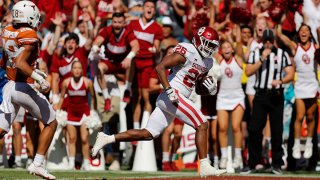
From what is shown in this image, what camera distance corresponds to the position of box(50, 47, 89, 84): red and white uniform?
16.8 metres

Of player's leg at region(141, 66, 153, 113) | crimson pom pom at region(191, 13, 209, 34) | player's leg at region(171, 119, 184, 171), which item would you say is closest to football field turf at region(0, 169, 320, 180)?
player's leg at region(171, 119, 184, 171)

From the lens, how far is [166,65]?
12.0 m

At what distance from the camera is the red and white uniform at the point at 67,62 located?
16812mm

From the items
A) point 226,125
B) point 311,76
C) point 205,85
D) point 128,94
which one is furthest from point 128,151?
point 205,85

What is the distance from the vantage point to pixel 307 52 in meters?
15.9

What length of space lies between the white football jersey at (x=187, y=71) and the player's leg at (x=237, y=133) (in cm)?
337

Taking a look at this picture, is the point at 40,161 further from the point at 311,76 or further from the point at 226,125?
the point at 311,76

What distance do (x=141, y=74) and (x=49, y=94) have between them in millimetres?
1798

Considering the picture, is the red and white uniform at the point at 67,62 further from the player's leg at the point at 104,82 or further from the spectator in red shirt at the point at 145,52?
the spectator in red shirt at the point at 145,52

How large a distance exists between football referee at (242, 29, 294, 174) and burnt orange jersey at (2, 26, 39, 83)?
4.75 meters

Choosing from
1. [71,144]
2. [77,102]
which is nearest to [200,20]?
[77,102]

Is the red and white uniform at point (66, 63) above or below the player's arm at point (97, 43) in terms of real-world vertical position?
below

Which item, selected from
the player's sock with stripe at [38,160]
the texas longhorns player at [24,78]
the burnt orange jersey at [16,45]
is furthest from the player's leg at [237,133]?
the burnt orange jersey at [16,45]

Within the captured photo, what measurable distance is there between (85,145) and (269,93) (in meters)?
3.27
